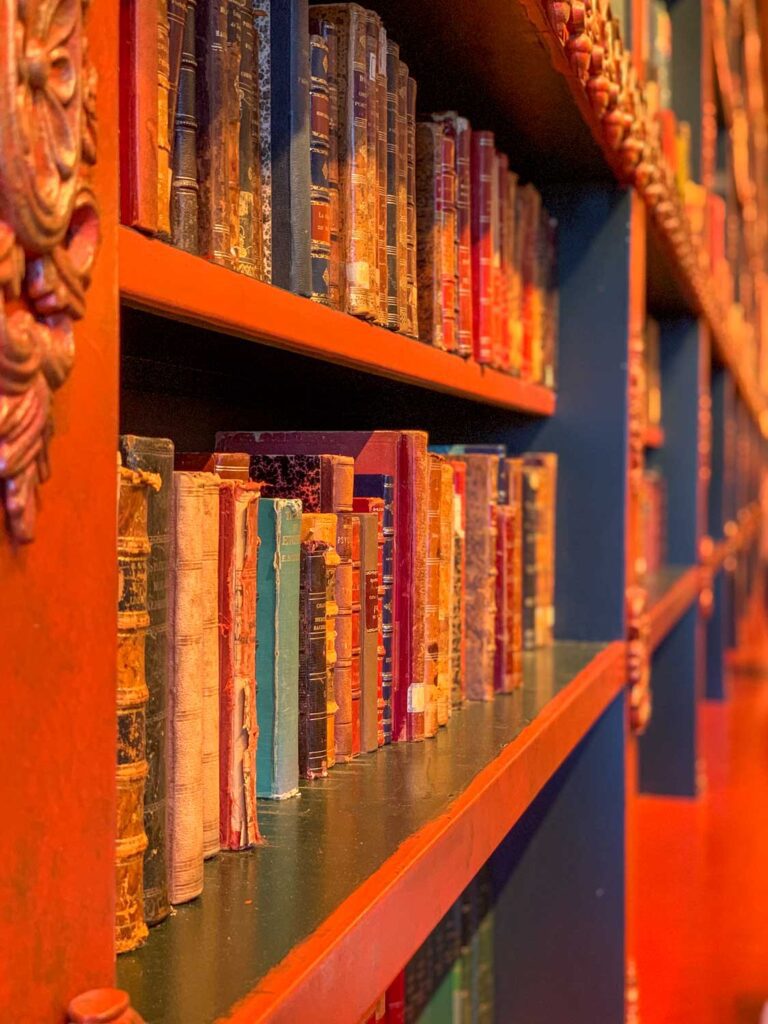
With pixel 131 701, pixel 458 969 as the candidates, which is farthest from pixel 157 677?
pixel 458 969

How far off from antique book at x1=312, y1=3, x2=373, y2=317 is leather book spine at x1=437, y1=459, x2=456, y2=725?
0.74 ft

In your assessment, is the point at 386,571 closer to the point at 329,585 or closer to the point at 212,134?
the point at 329,585

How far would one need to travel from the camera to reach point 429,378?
1.04 m

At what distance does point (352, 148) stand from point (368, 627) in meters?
0.36

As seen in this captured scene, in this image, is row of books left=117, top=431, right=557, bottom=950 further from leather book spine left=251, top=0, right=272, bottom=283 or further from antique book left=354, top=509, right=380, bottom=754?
leather book spine left=251, top=0, right=272, bottom=283

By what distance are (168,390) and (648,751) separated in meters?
2.23

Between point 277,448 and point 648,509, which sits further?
point 648,509

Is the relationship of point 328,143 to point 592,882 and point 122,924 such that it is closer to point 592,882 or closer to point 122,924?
point 122,924

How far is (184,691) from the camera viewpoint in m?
0.66

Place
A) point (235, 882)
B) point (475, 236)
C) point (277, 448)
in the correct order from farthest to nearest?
point (475, 236), point (277, 448), point (235, 882)

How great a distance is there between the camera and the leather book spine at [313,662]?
85 centimetres

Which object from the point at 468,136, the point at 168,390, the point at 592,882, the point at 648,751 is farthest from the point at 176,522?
the point at 648,751

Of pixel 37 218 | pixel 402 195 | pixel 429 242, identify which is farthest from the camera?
pixel 429 242

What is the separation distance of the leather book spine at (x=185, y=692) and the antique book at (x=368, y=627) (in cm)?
29
